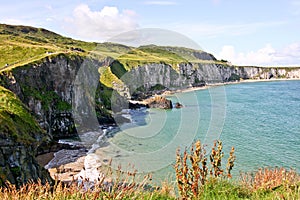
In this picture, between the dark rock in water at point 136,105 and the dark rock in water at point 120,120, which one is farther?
the dark rock in water at point 136,105

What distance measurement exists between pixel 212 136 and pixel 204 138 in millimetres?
4286

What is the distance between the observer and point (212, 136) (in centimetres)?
5916

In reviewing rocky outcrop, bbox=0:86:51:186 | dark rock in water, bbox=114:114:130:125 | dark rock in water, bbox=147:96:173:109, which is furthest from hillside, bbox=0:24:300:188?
dark rock in water, bbox=147:96:173:109

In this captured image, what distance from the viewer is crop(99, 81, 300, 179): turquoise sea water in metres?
41.7

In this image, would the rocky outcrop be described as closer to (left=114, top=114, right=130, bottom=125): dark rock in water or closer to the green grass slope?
the green grass slope

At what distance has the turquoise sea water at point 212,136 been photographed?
41.7 meters

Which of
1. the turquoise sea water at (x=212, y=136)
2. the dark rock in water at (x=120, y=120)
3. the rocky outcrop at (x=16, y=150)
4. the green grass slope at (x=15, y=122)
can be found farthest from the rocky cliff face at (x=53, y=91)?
the rocky outcrop at (x=16, y=150)

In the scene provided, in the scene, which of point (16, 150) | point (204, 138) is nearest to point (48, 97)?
point (204, 138)

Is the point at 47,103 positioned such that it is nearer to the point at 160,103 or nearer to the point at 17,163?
the point at 17,163

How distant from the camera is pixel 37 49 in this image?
3063 inches

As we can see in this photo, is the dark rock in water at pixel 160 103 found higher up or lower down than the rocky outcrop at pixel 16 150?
lower down

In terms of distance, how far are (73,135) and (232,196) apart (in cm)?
5435

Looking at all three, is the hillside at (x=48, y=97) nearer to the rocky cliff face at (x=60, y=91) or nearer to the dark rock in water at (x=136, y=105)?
A: the rocky cliff face at (x=60, y=91)

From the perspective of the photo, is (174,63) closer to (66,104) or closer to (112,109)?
(112,109)
